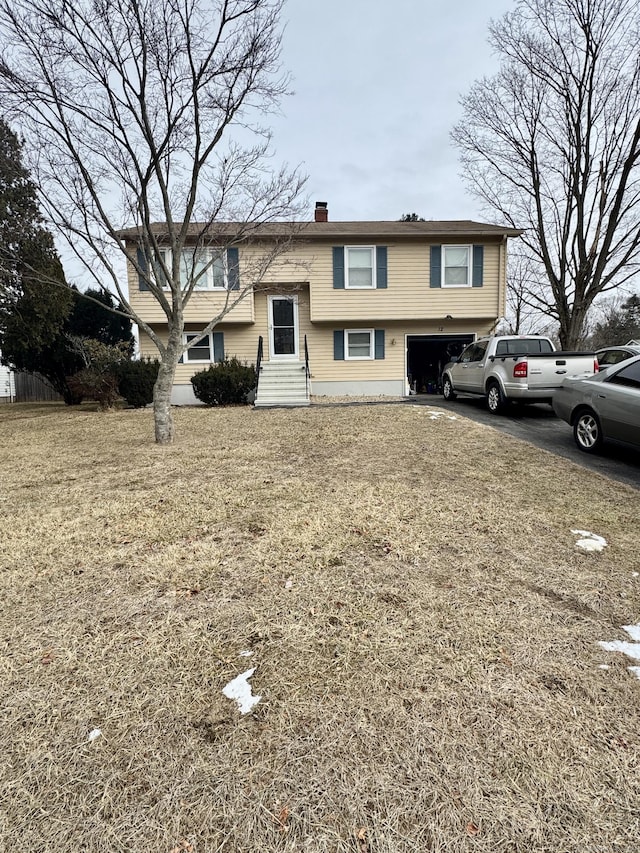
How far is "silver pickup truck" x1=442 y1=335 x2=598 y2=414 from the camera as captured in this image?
9.07m

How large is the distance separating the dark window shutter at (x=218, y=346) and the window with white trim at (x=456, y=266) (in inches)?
302

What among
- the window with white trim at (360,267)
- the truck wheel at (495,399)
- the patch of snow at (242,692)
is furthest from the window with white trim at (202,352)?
the patch of snow at (242,692)

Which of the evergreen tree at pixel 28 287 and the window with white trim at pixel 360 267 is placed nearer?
the evergreen tree at pixel 28 287

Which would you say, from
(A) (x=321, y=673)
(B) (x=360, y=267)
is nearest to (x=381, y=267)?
(B) (x=360, y=267)

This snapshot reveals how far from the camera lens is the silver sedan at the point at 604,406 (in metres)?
5.84

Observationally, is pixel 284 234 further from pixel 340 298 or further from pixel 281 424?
pixel 281 424

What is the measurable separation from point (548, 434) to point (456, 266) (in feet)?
29.1

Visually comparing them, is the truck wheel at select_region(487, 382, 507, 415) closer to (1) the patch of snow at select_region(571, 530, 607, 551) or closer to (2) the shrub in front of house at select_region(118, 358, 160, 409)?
(1) the patch of snow at select_region(571, 530, 607, 551)

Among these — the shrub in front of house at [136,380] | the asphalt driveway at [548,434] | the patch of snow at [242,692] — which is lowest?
the patch of snow at [242,692]

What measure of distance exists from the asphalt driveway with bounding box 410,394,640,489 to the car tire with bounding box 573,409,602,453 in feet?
0.40

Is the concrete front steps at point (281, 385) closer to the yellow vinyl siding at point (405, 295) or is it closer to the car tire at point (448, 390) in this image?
the yellow vinyl siding at point (405, 295)

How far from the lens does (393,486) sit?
5082 millimetres

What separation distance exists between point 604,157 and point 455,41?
599 cm

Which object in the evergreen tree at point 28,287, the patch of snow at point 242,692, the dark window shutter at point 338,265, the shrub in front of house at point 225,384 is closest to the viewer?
the patch of snow at point 242,692
